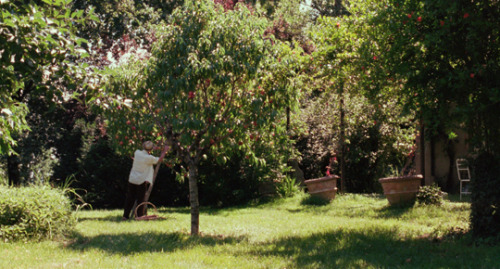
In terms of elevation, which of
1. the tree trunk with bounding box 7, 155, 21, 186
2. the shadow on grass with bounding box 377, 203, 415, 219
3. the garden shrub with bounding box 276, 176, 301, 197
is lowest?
the shadow on grass with bounding box 377, 203, 415, 219

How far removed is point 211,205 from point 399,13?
414 inches

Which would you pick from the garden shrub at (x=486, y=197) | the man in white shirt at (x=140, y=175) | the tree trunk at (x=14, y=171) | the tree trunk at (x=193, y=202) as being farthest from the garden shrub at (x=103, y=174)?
the garden shrub at (x=486, y=197)

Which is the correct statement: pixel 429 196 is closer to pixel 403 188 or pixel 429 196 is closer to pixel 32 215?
pixel 403 188

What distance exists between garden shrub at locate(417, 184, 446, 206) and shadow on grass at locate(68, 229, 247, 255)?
5.48 m

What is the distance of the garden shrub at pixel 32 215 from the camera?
8.56 metres

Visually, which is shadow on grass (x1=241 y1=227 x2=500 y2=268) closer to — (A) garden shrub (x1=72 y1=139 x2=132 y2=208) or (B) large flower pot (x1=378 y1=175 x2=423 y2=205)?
(B) large flower pot (x1=378 y1=175 x2=423 y2=205)

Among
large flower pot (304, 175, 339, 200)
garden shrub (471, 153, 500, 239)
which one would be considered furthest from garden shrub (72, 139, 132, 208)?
garden shrub (471, 153, 500, 239)

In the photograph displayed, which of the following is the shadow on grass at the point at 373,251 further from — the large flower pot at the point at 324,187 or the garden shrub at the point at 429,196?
the large flower pot at the point at 324,187

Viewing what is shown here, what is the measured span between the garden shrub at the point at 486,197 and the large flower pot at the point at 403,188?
432 centimetres

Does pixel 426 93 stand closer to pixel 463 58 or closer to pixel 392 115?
pixel 463 58

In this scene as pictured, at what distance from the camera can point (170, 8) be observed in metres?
22.0

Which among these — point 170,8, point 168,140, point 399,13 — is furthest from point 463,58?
point 170,8

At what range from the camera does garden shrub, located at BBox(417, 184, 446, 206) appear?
12109mm

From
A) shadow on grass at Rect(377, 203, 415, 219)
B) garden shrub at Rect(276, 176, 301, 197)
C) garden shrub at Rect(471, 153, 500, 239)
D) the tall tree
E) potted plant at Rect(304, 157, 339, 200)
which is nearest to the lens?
garden shrub at Rect(471, 153, 500, 239)
